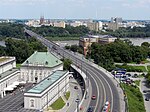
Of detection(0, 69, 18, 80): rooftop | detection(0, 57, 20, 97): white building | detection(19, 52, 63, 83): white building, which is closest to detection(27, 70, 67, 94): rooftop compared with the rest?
detection(19, 52, 63, 83): white building

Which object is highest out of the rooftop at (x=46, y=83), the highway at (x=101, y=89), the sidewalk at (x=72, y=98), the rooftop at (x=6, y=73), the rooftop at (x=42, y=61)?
the rooftop at (x=42, y=61)

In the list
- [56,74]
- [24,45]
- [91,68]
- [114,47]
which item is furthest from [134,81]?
[24,45]

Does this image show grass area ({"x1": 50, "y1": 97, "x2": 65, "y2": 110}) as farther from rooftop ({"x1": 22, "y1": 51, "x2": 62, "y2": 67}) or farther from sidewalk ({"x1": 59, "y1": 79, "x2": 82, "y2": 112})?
rooftop ({"x1": 22, "y1": 51, "x2": 62, "y2": 67})

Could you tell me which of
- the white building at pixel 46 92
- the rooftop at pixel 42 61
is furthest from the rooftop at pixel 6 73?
the white building at pixel 46 92

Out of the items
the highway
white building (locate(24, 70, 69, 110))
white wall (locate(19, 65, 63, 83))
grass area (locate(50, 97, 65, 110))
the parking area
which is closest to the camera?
white building (locate(24, 70, 69, 110))

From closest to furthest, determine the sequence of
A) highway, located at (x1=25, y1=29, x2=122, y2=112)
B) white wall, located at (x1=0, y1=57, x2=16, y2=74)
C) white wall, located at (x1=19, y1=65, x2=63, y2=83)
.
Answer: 1. highway, located at (x1=25, y1=29, x2=122, y2=112)
2. white wall, located at (x1=0, y1=57, x2=16, y2=74)
3. white wall, located at (x1=19, y1=65, x2=63, y2=83)

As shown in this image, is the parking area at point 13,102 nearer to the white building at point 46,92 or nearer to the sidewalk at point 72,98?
the white building at point 46,92
